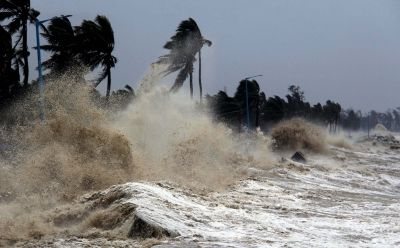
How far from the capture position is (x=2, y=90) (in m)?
34.8

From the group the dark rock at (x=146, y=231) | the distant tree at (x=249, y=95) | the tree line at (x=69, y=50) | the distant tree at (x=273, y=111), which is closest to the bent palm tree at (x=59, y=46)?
the tree line at (x=69, y=50)

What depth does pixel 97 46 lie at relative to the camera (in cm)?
3516

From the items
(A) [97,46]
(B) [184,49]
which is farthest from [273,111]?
(A) [97,46]

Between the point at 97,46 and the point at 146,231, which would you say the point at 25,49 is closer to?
the point at 97,46

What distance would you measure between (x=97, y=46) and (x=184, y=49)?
31.9ft

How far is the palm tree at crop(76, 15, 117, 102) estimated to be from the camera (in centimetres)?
3503

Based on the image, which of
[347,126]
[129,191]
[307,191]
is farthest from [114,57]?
[347,126]

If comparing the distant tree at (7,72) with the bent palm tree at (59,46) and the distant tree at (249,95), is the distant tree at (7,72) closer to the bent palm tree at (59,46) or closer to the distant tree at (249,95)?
the bent palm tree at (59,46)

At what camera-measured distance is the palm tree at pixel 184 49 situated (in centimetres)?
4309

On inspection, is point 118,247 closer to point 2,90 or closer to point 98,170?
point 98,170

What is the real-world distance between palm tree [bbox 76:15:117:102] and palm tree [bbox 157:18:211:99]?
25.0ft

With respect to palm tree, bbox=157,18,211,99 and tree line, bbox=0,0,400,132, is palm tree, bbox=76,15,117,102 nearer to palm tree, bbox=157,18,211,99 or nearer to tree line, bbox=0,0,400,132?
tree line, bbox=0,0,400,132

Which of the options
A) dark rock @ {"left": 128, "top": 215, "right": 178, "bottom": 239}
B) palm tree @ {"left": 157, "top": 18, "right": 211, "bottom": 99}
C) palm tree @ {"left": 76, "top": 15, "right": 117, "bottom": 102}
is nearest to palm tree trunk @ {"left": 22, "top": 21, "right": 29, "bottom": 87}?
palm tree @ {"left": 76, "top": 15, "right": 117, "bottom": 102}

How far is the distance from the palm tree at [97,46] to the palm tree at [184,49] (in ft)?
25.0
